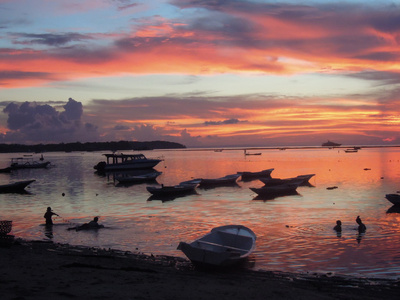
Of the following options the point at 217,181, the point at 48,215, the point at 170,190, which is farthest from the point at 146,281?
the point at 217,181

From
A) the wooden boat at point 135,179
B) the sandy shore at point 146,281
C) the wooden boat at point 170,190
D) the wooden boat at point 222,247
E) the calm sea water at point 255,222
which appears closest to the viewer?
the sandy shore at point 146,281

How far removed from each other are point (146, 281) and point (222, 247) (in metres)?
5.41

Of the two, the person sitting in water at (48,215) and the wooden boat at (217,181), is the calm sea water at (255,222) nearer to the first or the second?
the person sitting in water at (48,215)

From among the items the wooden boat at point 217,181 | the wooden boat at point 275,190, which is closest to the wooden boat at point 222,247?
the wooden boat at point 275,190

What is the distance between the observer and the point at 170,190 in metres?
45.4

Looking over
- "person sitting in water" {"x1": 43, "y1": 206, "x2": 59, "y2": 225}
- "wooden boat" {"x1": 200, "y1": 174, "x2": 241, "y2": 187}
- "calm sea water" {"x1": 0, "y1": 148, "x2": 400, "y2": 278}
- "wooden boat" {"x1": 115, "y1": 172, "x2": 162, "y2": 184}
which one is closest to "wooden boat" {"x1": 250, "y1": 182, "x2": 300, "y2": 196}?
"calm sea water" {"x1": 0, "y1": 148, "x2": 400, "y2": 278}

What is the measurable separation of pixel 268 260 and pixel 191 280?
5.96m

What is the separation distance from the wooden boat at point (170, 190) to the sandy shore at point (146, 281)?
25.9 meters

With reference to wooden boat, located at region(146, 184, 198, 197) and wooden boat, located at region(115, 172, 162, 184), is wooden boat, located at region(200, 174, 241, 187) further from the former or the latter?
wooden boat, located at region(115, 172, 162, 184)

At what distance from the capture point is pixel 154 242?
74.3ft

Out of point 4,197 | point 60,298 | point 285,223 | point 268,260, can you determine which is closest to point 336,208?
point 285,223

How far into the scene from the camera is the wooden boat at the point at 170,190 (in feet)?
145

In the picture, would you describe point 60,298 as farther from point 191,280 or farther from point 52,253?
point 52,253

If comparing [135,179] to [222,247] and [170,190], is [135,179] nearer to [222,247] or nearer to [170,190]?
[170,190]
